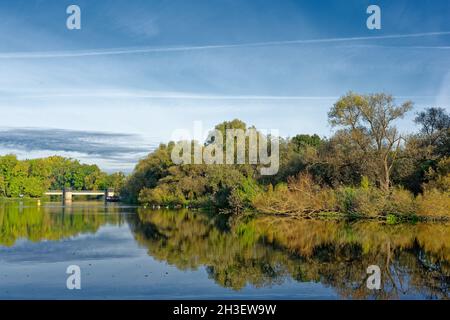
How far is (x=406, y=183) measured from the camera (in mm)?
31672

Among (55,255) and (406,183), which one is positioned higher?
(406,183)

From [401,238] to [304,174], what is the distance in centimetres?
1614

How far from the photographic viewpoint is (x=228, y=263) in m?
13.3

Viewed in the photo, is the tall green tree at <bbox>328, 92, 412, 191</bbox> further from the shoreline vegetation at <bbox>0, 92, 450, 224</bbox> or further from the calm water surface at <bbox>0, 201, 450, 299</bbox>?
the calm water surface at <bbox>0, 201, 450, 299</bbox>

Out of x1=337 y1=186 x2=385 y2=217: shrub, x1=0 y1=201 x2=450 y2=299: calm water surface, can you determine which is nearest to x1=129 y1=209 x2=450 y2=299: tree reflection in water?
x1=0 y1=201 x2=450 y2=299: calm water surface

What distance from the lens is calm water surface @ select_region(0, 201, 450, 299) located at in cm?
999

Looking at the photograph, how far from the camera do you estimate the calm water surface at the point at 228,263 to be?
999cm

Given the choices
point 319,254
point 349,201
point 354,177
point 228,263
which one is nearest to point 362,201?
point 349,201

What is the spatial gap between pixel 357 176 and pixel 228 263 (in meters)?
22.2

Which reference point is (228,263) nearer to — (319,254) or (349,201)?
(319,254)

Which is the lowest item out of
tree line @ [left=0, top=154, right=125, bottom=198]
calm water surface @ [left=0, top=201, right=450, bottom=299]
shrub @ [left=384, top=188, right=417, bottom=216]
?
calm water surface @ [left=0, top=201, right=450, bottom=299]

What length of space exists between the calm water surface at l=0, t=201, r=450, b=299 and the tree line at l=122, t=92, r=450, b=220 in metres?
5.14
